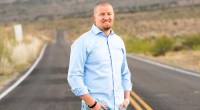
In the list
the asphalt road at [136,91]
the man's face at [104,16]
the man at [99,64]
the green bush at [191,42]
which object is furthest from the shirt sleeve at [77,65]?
the green bush at [191,42]

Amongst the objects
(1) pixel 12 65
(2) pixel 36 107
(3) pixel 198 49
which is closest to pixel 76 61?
(2) pixel 36 107

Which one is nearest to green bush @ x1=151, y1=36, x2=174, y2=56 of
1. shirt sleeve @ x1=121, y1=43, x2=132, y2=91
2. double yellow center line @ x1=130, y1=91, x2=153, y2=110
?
double yellow center line @ x1=130, y1=91, x2=153, y2=110

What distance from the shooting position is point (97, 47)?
4922mm

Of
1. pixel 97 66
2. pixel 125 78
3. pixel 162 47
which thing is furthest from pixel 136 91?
pixel 162 47

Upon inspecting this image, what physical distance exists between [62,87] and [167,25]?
87.7m

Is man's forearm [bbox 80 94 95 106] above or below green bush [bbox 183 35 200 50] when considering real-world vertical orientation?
above

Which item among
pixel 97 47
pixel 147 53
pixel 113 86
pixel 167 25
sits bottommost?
pixel 167 25

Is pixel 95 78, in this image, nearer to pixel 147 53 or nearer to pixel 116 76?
pixel 116 76

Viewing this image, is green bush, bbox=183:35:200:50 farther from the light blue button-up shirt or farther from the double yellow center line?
the light blue button-up shirt

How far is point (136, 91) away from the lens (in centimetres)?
1448

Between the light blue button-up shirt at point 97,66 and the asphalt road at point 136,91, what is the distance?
249 inches

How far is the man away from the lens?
4898 mm

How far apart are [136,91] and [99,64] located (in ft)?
31.6

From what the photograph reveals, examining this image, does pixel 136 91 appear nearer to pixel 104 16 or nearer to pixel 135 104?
pixel 135 104
